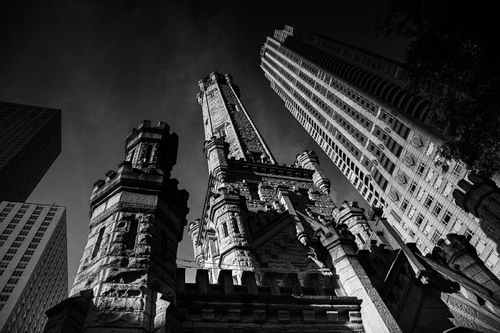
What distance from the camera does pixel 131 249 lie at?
295 inches

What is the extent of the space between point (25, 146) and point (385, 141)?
131m

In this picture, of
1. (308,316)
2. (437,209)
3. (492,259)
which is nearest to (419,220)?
(437,209)

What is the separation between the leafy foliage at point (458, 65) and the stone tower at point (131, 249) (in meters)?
9.09

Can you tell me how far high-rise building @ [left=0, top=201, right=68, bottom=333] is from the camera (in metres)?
79.8

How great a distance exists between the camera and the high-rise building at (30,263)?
262 feet

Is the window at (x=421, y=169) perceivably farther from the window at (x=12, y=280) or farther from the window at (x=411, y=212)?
the window at (x=12, y=280)

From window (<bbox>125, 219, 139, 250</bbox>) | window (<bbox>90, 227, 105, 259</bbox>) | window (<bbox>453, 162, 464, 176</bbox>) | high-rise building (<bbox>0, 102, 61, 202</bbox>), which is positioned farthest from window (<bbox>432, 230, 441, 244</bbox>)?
high-rise building (<bbox>0, 102, 61, 202</bbox>)

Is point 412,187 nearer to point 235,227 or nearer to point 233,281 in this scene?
point 235,227

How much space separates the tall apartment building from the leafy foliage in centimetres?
568

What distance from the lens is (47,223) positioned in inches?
4225

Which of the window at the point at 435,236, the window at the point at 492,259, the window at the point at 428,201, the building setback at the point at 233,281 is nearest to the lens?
the building setback at the point at 233,281

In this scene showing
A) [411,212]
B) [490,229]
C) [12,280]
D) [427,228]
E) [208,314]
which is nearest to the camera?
[208,314]

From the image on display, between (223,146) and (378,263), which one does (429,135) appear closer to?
(223,146)

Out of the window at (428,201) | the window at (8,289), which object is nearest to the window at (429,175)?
the window at (428,201)
